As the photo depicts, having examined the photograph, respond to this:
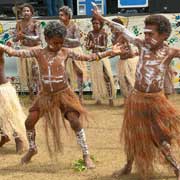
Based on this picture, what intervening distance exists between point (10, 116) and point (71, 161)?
→ 2.60ft

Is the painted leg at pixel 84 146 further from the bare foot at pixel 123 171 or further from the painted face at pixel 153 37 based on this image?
the painted face at pixel 153 37

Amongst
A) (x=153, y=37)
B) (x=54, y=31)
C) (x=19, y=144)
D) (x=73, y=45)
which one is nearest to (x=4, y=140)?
(x=19, y=144)

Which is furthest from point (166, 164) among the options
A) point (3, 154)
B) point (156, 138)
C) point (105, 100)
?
point (105, 100)

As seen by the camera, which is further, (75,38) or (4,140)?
(75,38)

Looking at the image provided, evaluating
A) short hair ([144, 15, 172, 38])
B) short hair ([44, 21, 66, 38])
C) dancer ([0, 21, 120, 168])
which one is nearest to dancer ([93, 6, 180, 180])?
short hair ([144, 15, 172, 38])

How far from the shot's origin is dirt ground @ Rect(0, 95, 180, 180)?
188 inches

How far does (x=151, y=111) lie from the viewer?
4461mm

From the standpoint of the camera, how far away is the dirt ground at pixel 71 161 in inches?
188

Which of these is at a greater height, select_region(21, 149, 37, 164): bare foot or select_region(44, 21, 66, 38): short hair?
select_region(44, 21, 66, 38): short hair

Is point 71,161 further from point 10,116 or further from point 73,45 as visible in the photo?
point 73,45

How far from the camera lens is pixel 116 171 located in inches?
189

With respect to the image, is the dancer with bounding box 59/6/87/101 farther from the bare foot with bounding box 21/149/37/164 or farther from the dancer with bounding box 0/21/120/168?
the dancer with bounding box 0/21/120/168

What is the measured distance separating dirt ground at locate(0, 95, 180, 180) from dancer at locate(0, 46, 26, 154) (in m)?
0.17

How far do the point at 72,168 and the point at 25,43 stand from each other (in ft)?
13.8
